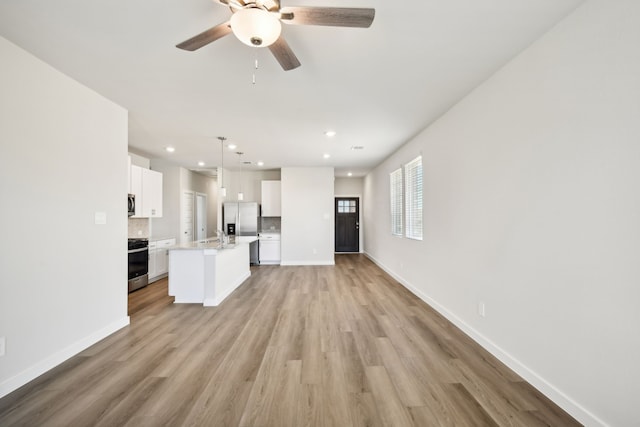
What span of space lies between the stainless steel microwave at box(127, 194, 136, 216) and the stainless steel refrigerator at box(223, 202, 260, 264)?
2599 mm

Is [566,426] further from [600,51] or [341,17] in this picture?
[341,17]

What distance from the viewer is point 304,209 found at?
22.2 ft

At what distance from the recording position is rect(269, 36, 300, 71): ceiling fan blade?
5.26 feet

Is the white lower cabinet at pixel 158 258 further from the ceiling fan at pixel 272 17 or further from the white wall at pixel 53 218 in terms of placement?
the ceiling fan at pixel 272 17

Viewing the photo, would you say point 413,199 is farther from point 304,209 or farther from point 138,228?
point 138,228

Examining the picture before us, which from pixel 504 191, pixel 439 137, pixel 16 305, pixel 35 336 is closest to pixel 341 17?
pixel 504 191

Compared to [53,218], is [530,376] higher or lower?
lower

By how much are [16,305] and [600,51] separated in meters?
4.29

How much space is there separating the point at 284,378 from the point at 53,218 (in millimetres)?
2399

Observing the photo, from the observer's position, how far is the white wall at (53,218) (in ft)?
6.39

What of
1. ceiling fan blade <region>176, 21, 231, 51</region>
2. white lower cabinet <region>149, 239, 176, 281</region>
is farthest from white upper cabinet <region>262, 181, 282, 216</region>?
A: ceiling fan blade <region>176, 21, 231, 51</region>

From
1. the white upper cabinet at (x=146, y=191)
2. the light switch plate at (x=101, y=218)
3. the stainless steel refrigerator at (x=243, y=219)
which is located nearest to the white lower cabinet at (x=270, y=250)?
the stainless steel refrigerator at (x=243, y=219)

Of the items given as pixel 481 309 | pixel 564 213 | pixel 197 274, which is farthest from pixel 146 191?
pixel 564 213

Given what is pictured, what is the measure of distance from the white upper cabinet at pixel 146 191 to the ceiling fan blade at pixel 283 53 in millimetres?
3981
